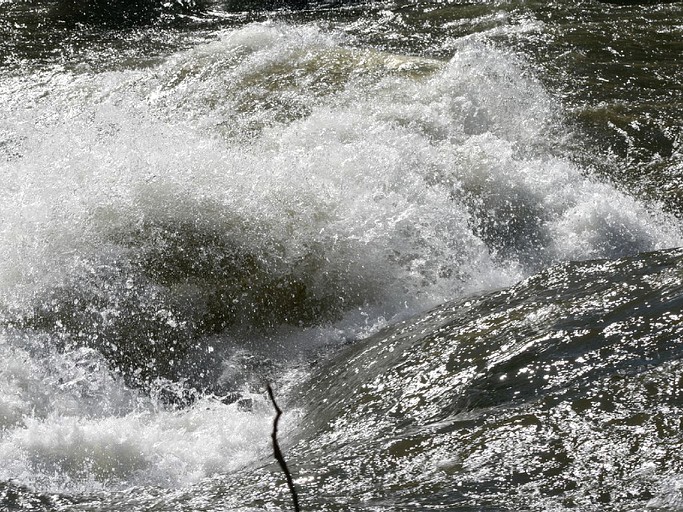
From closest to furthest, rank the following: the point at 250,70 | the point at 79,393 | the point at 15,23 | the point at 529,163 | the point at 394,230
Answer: the point at 79,393, the point at 394,230, the point at 529,163, the point at 250,70, the point at 15,23

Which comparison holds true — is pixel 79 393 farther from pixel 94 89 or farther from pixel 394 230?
pixel 94 89

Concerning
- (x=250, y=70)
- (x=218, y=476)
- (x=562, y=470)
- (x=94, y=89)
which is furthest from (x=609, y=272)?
(x=94, y=89)

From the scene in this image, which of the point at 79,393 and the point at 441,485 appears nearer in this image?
the point at 441,485

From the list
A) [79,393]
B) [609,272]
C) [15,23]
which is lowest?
[79,393]

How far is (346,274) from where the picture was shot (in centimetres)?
438

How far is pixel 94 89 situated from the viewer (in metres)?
6.91

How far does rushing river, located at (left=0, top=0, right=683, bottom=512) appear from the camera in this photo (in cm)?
246

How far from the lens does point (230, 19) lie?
9.35 metres

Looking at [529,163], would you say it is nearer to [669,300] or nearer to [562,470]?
[669,300]

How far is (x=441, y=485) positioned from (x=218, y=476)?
91 cm

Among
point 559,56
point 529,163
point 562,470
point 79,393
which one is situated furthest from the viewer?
point 559,56

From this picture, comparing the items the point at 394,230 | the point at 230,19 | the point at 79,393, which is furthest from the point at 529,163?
the point at 230,19

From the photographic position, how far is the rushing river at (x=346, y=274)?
246 cm

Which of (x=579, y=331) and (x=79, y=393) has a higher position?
(x=579, y=331)
